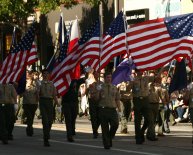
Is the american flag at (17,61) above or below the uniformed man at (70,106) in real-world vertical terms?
above

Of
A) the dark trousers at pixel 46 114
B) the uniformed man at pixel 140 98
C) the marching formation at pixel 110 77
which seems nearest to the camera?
the marching formation at pixel 110 77

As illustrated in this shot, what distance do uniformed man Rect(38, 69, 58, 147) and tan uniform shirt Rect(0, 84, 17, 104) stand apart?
0.94m

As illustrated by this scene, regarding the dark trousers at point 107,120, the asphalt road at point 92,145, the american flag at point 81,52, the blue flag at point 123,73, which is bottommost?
the asphalt road at point 92,145

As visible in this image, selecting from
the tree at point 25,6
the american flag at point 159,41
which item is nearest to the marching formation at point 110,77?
the american flag at point 159,41

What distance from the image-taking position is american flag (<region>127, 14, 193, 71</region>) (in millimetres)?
17891

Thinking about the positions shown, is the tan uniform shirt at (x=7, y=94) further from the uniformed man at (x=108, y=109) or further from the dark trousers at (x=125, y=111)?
the dark trousers at (x=125, y=111)

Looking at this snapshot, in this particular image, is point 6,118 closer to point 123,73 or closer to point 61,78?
point 61,78

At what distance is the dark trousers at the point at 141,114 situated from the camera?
18.7m

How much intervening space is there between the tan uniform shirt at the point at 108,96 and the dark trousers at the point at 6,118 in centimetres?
301

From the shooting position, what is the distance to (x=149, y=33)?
18.2 metres

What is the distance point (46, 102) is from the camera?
746 inches

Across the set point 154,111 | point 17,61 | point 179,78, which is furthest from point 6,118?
point 179,78

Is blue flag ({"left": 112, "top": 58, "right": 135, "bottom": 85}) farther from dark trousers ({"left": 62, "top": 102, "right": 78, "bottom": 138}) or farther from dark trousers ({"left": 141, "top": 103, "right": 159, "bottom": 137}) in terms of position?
dark trousers ({"left": 62, "top": 102, "right": 78, "bottom": 138})

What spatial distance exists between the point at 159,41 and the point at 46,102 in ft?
10.5
